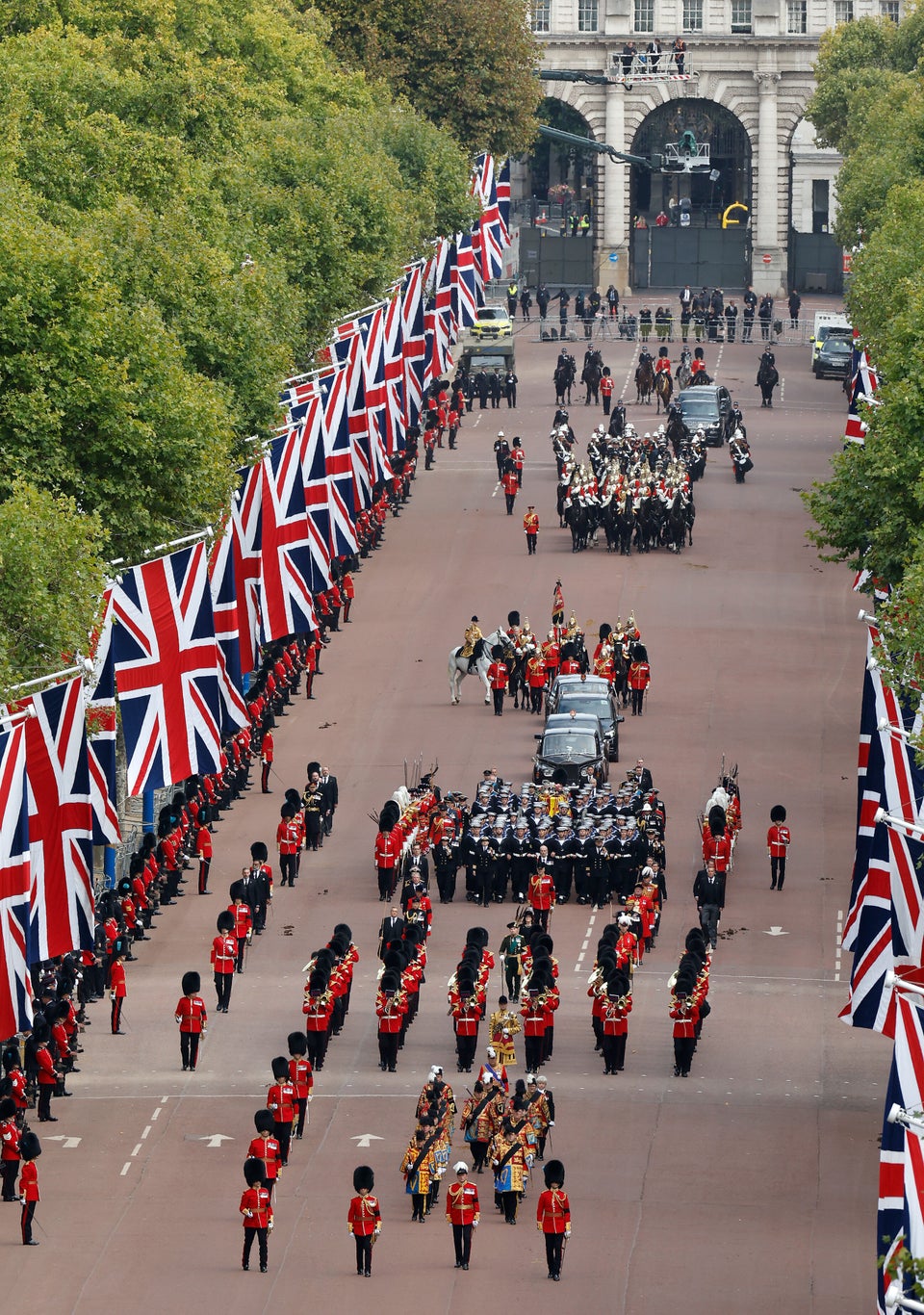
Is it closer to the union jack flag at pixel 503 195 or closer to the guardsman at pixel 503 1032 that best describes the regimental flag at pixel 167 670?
the guardsman at pixel 503 1032

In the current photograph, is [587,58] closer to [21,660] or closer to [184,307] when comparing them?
[184,307]

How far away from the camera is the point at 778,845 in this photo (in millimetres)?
44938

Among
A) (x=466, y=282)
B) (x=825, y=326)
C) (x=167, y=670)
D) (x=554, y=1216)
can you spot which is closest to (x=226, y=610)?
(x=167, y=670)

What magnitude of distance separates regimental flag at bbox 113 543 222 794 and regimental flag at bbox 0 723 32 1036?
6.35 metres

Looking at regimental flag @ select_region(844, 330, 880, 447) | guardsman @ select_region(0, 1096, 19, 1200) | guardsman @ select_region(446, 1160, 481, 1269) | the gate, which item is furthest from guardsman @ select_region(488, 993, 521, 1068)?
the gate

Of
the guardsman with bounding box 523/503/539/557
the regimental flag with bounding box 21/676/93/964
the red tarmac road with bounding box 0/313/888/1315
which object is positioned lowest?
the red tarmac road with bounding box 0/313/888/1315

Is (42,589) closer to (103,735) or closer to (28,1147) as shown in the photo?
(103,735)

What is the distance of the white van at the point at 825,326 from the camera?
96.8 metres

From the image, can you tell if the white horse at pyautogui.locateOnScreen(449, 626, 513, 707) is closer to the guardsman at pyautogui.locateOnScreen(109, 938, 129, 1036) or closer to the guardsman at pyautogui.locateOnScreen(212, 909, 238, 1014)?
the guardsman at pyautogui.locateOnScreen(212, 909, 238, 1014)

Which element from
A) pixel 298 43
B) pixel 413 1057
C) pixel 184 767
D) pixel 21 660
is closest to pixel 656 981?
pixel 413 1057

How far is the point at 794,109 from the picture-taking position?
4734 inches

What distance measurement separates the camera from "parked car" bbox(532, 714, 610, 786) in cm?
4931

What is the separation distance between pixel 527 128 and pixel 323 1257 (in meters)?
69.1

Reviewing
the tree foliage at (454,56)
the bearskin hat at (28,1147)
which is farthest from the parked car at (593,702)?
the tree foliage at (454,56)
